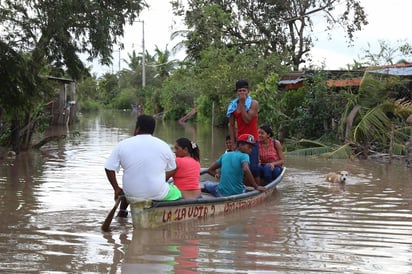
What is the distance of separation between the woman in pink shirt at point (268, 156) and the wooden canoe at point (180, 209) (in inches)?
67.7

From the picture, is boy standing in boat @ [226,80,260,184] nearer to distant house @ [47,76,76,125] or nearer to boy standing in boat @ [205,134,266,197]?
boy standing in boat @ [205,134,266,197]

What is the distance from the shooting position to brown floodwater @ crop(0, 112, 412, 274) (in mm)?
5469

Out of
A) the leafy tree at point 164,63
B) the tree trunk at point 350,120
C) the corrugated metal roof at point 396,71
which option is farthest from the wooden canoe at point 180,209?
the leafy tree at point 164,63

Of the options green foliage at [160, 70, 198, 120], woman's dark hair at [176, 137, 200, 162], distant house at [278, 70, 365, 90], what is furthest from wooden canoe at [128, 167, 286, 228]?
green foliage at [160, 70, 198, 120]

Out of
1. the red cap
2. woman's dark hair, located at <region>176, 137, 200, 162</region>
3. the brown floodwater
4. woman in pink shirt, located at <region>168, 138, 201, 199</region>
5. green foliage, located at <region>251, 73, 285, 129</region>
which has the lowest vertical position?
the brown floodwater

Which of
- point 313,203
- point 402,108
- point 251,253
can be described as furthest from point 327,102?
point 251,253

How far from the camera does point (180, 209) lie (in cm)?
716

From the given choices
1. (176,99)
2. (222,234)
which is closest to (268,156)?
(222,234)

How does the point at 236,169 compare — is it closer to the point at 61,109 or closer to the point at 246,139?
the point at 246,139

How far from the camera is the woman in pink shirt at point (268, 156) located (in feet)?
34.0

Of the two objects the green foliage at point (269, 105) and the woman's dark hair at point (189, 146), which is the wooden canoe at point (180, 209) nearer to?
the woman's dark hair at point (189, 146)

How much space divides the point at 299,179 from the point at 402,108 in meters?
5.19

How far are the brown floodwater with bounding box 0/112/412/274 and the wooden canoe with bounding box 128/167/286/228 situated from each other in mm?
96

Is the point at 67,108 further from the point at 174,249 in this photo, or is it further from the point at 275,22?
the point at 174,249
